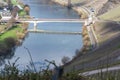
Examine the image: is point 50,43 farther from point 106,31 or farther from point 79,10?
Result: point 79,10

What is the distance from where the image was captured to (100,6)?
120 feet

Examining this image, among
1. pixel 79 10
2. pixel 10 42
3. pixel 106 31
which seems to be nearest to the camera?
pixel 10 42

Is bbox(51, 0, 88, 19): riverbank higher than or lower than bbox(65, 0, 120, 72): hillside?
lower

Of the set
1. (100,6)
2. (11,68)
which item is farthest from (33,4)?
(11,68)

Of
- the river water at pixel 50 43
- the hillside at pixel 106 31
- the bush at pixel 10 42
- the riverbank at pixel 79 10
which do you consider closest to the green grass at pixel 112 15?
the hillside at pixel 106 31

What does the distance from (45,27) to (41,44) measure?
6.07 m

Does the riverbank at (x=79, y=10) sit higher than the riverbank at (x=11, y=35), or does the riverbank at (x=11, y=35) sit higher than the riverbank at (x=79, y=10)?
the riverbank at (x=11, y=35)

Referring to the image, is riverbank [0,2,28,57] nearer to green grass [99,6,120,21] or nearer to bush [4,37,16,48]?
bush [4,37,16,48]

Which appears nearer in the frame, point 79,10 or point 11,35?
point 11,35

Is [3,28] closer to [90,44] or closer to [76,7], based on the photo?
[90,44]

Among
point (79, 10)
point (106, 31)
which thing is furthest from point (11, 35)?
point (79, 10)

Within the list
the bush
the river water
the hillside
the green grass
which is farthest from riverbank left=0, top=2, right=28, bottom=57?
the green grass

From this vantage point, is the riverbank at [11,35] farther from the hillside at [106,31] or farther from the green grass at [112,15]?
the green grass at [112,15]

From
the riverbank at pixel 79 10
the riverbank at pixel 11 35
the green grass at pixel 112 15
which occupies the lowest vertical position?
the riverbank at pixel 79 10
